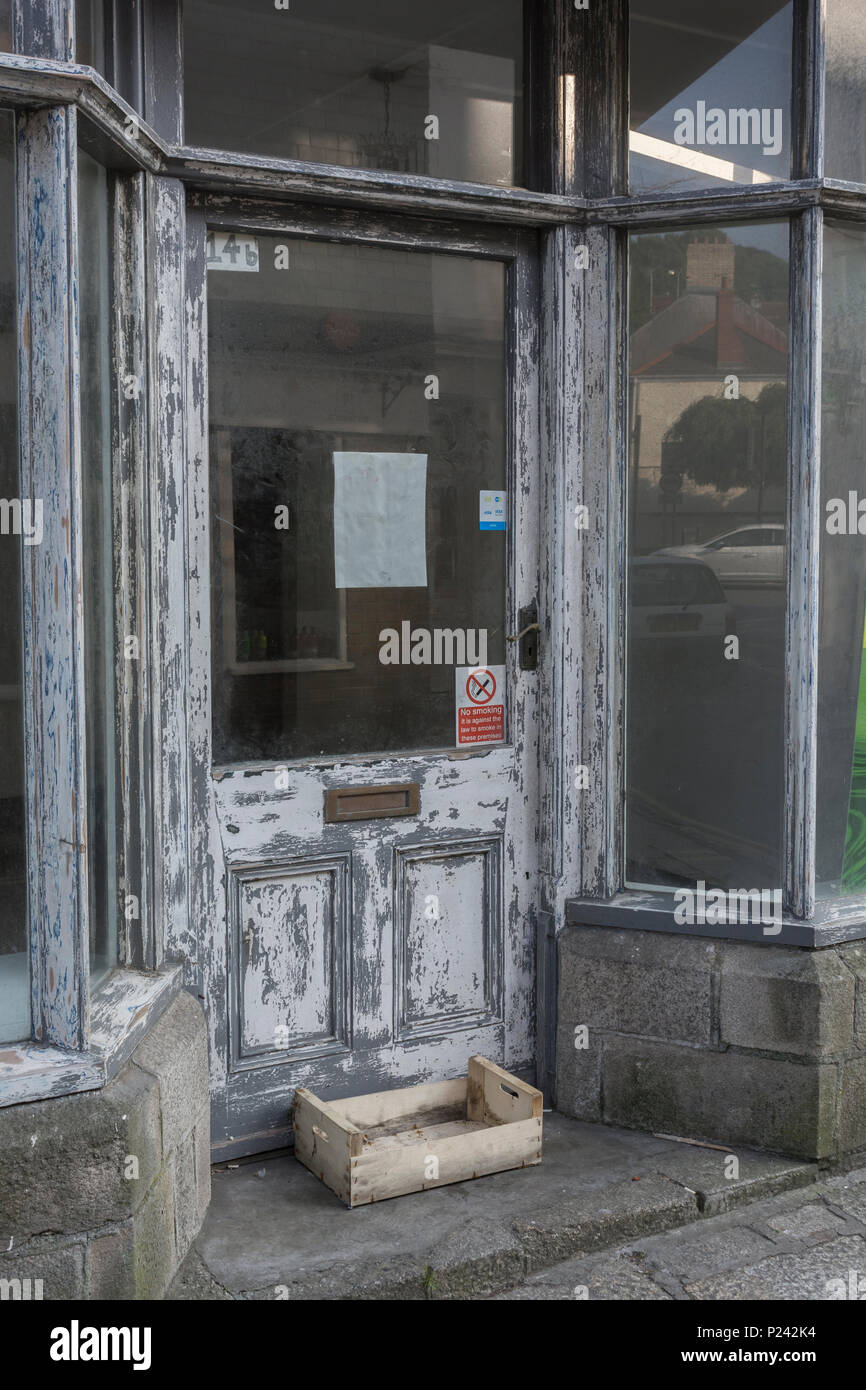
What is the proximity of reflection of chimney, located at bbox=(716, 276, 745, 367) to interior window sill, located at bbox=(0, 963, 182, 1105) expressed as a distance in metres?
2.48

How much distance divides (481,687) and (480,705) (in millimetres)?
57

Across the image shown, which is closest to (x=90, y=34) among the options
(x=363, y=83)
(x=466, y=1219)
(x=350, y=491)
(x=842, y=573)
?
(x=363, y=83)

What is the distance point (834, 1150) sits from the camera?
4.11 meters

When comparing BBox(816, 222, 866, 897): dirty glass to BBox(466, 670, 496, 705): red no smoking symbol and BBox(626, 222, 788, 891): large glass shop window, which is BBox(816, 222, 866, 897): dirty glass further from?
BBox(466, 670, 496, 705): red no smoking symbol

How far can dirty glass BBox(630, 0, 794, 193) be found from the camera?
4.06 m

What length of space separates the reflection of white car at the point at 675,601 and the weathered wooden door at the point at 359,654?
0.35m

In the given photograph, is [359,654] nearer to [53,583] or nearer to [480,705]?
[480,705]

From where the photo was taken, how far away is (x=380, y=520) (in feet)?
13.4

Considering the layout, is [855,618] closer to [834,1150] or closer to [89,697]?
[834,1150]

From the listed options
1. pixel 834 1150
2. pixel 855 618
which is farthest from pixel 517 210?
pixel 834 1150

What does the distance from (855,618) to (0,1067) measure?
2.80 m

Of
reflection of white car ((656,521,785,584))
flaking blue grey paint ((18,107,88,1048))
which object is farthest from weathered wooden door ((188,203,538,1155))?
flaking blue grey paint ((18,107,88,1048))

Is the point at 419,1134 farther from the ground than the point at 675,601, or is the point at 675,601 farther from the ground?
the point at 675,601

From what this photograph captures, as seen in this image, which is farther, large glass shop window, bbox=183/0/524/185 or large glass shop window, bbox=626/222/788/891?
large glass shop window, bbox=626/222/788/891
